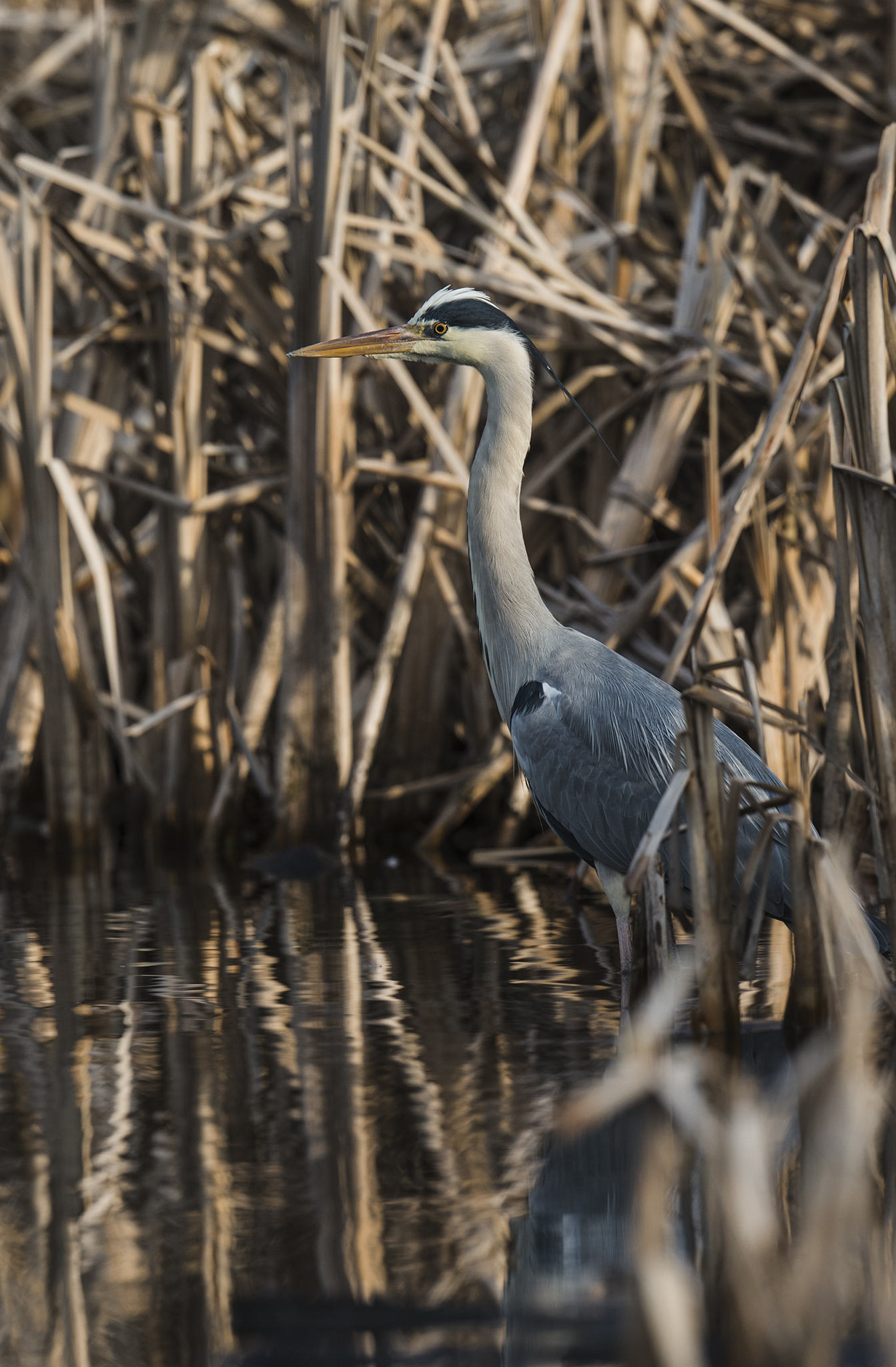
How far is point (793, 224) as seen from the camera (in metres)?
7.62

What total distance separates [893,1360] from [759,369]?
4.80m

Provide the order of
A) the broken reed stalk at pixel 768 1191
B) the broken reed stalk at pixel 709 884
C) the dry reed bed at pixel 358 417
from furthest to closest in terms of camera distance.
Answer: the dry reed bed at pixel 358 417 < the broken reed stalk at pixel 709 884 < the broken reed stalk at pixel 768 1191

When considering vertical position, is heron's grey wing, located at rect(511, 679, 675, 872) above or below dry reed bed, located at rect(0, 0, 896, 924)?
below

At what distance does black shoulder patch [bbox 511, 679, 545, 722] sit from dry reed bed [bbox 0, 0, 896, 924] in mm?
1147

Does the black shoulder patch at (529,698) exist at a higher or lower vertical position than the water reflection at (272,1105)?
higher

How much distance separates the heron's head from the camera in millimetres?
4949

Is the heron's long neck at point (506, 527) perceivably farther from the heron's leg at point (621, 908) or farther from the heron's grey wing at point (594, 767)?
the heron's leg at point (621, 908)

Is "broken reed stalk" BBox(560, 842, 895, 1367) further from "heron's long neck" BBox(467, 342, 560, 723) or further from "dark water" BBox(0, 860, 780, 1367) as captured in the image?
"heron's long neck" BBox(467, 342, 560, 723)

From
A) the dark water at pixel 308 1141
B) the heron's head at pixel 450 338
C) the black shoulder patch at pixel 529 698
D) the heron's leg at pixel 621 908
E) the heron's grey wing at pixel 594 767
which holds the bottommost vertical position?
the dark water at pixel 308 1141

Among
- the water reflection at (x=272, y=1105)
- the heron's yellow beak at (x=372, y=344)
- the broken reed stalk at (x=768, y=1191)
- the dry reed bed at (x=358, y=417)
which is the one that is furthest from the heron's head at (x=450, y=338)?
the broken reed stalk at (x=768, y=1191)

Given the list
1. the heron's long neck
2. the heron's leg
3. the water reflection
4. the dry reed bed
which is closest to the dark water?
the water reflection

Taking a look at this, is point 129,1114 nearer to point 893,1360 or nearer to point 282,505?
point 893,1360

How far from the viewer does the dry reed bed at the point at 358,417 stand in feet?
20.1

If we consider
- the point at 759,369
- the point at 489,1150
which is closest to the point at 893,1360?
the point at 489,1150
